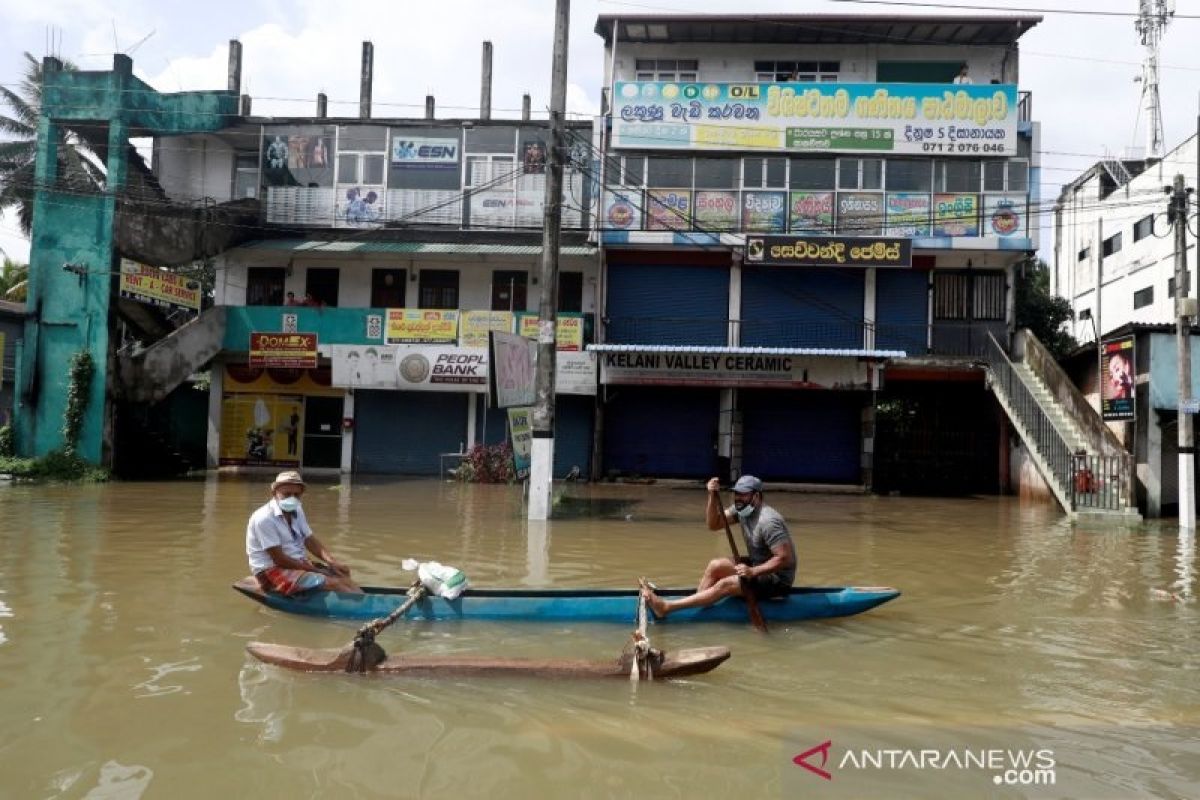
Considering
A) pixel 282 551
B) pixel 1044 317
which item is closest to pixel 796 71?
pixel 1044 317

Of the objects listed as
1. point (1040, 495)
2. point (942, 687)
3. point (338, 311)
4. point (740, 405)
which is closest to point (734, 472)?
point (740, 405)

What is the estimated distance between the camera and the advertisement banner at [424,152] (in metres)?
24.7

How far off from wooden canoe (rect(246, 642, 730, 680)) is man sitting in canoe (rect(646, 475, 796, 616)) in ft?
4.62

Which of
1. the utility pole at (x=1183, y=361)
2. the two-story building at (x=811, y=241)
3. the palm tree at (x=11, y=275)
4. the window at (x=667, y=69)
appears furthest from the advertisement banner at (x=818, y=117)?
the palm tree at (x=11, y=275)

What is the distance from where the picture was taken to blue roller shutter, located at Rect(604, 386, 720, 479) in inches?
971

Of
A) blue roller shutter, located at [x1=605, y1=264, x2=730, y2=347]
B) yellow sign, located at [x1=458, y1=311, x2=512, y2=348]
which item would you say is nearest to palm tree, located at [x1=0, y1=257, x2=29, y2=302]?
yellow sign, located at [x1=458, y1=311, x2=512, y2=348]

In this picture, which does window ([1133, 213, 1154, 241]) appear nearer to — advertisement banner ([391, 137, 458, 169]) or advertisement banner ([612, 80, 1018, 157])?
advertisement banner ([612, 80, 1018, 157])

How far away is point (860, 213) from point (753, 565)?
1721 cm

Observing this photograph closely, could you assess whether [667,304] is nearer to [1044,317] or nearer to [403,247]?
[403,247]

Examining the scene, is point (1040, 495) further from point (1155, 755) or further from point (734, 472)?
point (1155, 755)

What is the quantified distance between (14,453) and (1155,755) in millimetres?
24561

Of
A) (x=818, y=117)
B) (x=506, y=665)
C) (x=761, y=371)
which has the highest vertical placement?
(x=818, y=117)

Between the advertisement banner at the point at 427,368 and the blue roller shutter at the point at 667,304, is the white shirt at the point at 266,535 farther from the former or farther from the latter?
the blue roller shutter at the point at 667,304

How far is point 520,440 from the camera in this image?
54.3 feet
